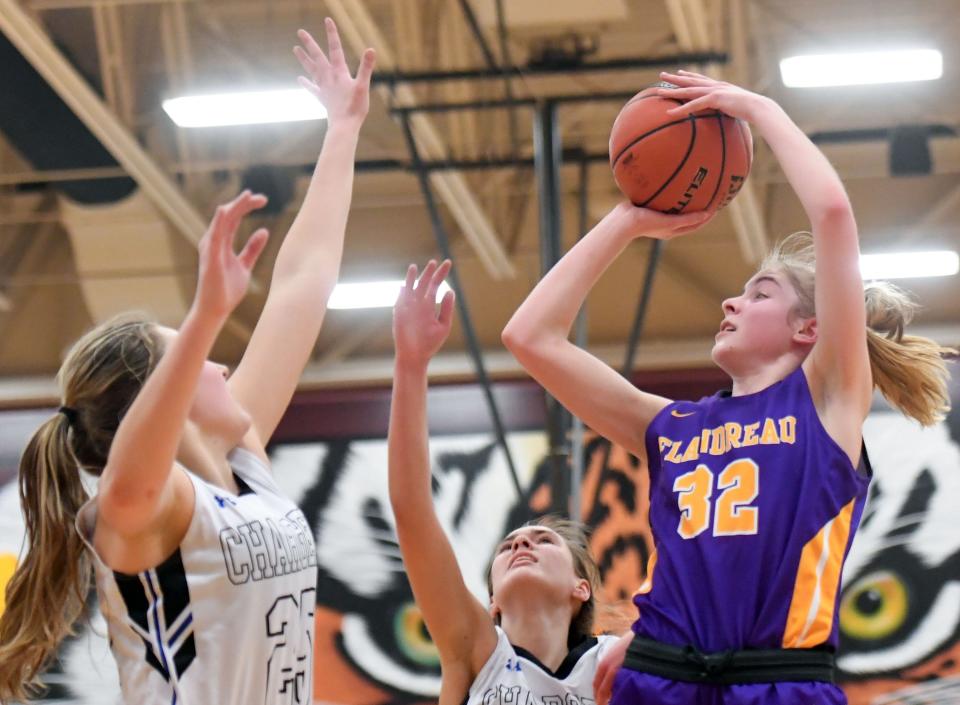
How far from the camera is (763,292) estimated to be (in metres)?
2.98

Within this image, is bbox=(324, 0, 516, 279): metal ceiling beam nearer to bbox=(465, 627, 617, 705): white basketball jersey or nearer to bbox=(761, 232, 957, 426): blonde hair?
bbox=(465, 627, 617, 705): white basketball jersey

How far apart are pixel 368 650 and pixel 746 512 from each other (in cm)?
685

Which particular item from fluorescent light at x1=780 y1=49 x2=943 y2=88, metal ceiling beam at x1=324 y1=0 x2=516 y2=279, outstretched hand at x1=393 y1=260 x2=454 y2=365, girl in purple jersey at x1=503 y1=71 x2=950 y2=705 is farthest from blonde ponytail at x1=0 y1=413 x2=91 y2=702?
fluorescent light at x1=780 y1=49 x2=943 y2=88

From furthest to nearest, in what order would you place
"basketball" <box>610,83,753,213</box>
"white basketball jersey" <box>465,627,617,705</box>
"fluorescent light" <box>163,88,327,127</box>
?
"fluorescent light" <box>163,88,327,127</box>, "white basketball jersey" <box>465,627,617,705</box>, "basketball" <box>610,83,753,213</box>

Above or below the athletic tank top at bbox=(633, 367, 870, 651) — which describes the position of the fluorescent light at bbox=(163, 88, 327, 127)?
above

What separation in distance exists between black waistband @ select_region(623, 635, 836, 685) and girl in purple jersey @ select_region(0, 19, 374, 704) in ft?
2.24

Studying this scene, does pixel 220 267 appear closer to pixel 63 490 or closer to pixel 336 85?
pixel 63 490

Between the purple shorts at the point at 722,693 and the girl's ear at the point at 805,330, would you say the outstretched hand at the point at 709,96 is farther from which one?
the purple shorts at the point at 722,693

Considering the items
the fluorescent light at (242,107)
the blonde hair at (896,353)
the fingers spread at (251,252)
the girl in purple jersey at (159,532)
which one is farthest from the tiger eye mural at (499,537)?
the fingers spread at (251,252)

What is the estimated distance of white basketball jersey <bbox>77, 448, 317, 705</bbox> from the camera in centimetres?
237

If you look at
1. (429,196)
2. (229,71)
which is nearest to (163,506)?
(429,196)

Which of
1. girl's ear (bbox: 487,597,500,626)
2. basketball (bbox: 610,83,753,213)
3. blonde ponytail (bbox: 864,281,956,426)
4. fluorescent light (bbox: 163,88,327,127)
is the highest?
fluorescent light (bbox: 163,88,327,127)

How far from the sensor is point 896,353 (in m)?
2.96

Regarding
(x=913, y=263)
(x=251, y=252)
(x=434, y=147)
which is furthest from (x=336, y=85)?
(x=913, y=263)
